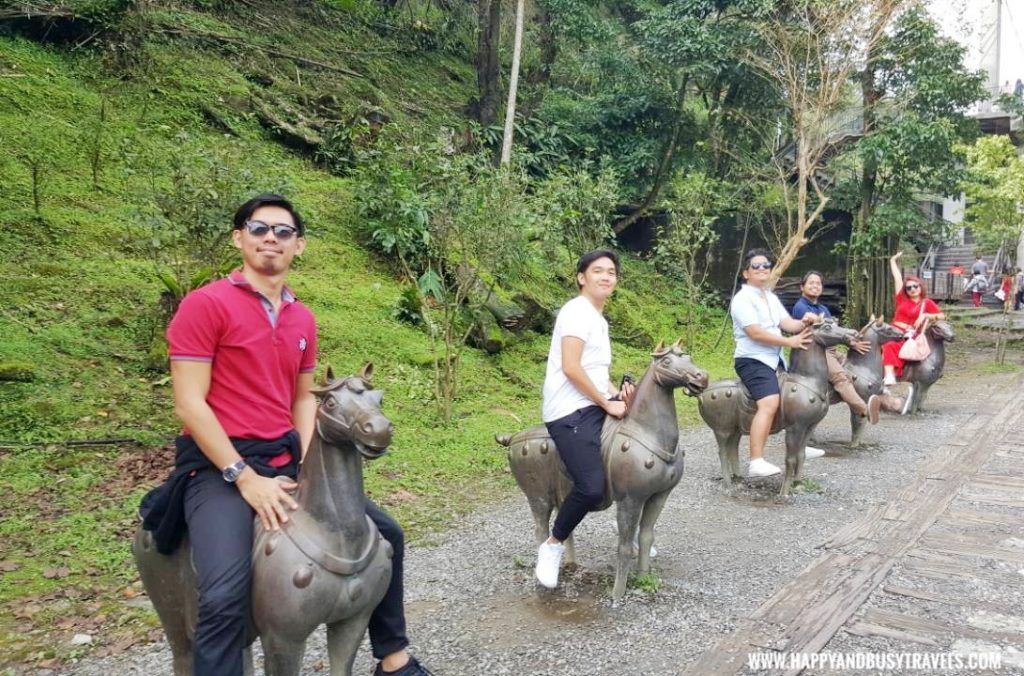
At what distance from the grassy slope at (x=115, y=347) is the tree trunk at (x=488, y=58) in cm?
225

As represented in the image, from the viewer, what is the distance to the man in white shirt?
6.80 m

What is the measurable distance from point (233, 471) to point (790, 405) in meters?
5.68

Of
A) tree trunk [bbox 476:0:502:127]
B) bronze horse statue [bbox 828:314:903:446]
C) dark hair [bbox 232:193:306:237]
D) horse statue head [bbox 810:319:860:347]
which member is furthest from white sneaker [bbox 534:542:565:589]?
tree trunk [bbox 476:0:502:127]

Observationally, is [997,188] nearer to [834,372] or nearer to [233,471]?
[834,372]

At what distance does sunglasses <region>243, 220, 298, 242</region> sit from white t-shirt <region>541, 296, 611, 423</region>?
193 centimetres

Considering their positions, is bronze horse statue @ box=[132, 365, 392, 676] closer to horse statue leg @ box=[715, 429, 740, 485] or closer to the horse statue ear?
the horse statue ear

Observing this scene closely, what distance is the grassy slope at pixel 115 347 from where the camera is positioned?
541 cm

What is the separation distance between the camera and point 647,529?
506 cm

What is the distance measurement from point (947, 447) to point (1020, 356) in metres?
9.94

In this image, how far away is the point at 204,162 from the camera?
7988 millimetres

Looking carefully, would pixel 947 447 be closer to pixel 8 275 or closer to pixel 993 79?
pixel 8 275

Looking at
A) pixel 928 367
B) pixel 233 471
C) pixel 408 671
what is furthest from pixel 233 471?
pixel 928 367

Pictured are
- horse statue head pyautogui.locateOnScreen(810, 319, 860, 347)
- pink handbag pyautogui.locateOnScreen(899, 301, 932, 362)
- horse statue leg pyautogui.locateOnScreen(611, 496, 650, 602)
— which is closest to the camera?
horse statue leg pyautogui.locateOnScreen(611, 496, 650, 602)

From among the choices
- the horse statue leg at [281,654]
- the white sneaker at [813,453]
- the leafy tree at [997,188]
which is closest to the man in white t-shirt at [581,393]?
the horse statue leg at [281,654]
